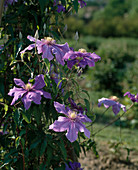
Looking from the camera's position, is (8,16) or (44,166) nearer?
(44,166)

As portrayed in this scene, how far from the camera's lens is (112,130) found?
14.3ft

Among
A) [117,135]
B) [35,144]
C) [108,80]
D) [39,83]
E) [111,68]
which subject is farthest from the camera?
[111,68]

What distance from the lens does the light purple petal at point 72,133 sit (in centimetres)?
117

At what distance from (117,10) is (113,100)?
39.3 m

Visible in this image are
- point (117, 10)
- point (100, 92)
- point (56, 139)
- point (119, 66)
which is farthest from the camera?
point (117, 10)

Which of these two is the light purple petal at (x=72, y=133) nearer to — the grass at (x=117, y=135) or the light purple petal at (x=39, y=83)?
the light purple petal at (x=39, y=83)

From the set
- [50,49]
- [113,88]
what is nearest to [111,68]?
[113,88]

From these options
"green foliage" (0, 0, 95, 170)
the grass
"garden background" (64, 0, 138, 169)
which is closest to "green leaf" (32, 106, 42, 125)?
"green foliage" (0, 0, 95, 170)

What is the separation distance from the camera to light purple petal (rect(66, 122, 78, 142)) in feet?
3.82

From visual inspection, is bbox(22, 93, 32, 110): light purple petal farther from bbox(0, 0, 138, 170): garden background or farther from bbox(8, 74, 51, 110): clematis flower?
bbox(0, 0, 138, 170): garden background

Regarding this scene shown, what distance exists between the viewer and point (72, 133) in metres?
1.18

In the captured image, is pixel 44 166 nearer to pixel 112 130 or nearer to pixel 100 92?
pixel 112 130

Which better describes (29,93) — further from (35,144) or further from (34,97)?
(35,144)

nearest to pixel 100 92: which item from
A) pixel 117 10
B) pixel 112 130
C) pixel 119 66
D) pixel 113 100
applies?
pixel 119 66
